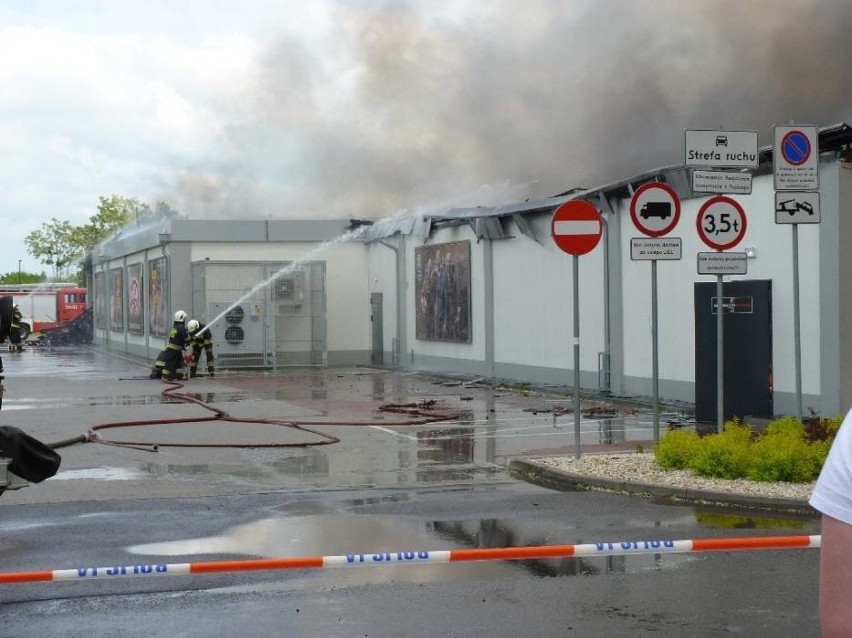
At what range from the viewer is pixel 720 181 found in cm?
1132

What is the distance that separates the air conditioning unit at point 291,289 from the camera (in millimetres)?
30047

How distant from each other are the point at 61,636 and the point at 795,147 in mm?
8006

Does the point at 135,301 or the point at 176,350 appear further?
the point at 135,301

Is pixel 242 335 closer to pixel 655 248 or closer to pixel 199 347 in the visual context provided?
pixel 199 347

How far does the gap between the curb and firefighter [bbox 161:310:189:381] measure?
586 inches

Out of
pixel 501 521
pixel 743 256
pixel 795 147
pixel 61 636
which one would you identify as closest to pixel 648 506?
pixel 501 521

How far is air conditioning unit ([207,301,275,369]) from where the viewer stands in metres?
29.4

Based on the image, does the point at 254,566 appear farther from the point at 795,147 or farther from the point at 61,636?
the point at 795,147

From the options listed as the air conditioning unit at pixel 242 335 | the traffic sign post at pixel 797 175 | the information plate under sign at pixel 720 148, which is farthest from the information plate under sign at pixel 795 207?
the air conditioning unit at pixel 242 335

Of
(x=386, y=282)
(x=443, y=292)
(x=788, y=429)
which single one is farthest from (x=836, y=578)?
(x=386, y=282)

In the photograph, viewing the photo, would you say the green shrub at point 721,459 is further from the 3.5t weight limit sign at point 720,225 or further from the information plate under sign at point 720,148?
the information plate under sign at point 720,148

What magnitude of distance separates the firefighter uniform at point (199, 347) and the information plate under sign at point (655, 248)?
16.3m

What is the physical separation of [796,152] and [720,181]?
2.38 feet

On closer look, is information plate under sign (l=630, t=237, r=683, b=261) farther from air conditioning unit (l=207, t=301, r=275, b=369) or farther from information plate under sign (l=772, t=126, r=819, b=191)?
air conditioning unit (l=207, t=301, r=275, b=369)
